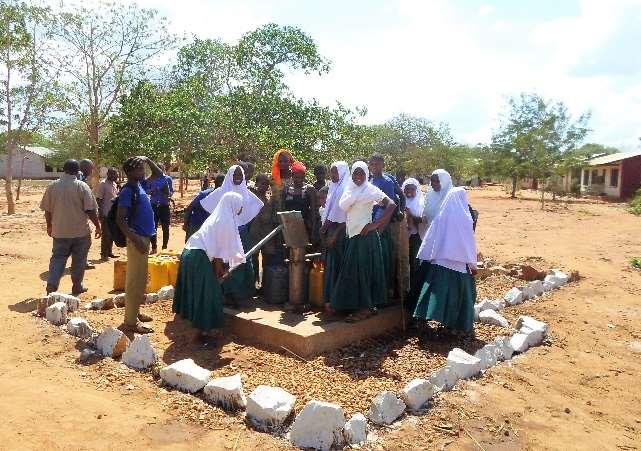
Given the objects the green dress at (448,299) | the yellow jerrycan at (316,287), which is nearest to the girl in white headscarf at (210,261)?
the yellow jerrycan at (316,287)

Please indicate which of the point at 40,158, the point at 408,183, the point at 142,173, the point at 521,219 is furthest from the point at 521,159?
the point at 40,158

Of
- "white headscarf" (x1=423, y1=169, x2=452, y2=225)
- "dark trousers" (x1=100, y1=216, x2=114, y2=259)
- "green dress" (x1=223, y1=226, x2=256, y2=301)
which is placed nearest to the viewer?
"white headscarf" (x1=423, y1=169, x2=452, y2=225)

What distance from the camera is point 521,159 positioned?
3219 cm

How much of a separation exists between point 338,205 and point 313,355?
59.0 inches

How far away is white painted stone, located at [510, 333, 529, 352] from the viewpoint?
5301 millimetres

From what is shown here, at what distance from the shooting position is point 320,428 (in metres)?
3.44

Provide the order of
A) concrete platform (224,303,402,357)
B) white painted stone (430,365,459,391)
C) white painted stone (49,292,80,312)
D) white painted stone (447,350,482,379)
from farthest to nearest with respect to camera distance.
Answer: white painted stone (49,292,80,312) → concrete platform (224,303,402,357) → white painted stone (447,350,482,379) → white painted stone (430,365,459,391)

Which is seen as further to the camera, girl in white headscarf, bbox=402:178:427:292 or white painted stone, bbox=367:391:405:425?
girl in white headscarf, bbox=402:178:427:292

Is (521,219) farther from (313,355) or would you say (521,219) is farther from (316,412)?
(316,412)

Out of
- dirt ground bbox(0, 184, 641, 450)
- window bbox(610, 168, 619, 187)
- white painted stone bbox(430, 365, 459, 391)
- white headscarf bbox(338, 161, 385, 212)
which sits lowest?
dirt ground bbox(0, 184, 641, 450)

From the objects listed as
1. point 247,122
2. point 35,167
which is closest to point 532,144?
point 247,122

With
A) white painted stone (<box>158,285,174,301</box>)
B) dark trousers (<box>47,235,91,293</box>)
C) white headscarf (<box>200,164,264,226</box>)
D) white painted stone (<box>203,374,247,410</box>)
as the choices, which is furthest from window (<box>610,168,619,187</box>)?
white painted stone (<box>203,374,247,410</box>)

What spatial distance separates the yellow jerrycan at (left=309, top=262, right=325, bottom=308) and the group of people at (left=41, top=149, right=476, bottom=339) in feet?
1.09

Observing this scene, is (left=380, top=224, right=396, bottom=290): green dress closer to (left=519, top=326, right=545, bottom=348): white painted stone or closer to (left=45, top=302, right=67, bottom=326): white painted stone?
(left=519, top=326, right=545, bottom=348): white painted stone
